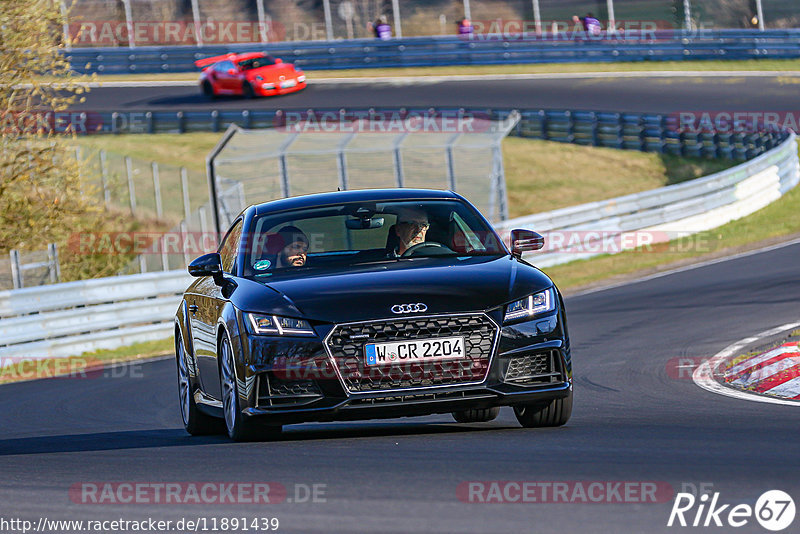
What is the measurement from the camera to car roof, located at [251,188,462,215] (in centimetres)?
845

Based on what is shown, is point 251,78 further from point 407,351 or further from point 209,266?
point 407,351

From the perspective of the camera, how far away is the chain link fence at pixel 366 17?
133 ft

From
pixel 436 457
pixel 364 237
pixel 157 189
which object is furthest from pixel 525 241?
pixel 157 189

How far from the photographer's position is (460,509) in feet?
16.9

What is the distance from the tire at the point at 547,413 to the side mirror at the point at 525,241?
1.03 meters

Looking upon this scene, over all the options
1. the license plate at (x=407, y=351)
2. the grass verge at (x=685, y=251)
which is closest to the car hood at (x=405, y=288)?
the license plate at (x=407, y=351)

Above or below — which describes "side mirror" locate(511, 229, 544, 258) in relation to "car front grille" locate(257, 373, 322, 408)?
above

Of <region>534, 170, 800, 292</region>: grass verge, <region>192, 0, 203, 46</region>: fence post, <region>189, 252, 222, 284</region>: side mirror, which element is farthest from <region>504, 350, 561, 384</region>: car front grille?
<region>192, 0, 203, 46</region>: fence post

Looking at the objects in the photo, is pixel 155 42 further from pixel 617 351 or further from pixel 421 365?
pixel 421 365

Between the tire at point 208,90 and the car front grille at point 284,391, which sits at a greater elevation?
the car front grille at point 284,391

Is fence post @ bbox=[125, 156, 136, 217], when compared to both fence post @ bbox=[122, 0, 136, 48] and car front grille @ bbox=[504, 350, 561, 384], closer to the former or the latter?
fence post @ bbox=[122, 0, 136, 48]

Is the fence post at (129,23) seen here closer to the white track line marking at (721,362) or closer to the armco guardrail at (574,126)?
the armco guardrail at (574,126)

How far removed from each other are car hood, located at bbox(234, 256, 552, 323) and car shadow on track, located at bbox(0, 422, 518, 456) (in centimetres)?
87

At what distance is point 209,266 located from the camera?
8.31 metres
